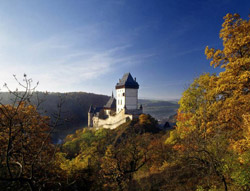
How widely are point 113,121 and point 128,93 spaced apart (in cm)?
893

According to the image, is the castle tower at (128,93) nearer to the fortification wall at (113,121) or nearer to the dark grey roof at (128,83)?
the dark grey roof at (128,83)

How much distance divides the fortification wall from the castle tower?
13.2ft

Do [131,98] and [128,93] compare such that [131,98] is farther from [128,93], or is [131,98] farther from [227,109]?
[227,109]

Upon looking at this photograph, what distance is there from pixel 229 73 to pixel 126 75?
37.1 metres

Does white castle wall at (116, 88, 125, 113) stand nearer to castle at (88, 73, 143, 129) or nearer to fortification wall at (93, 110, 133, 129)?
castle at (88, 73, 143, 129)

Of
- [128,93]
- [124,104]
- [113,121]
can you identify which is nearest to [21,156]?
[113,121]

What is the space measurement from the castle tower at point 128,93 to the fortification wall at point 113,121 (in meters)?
4.04

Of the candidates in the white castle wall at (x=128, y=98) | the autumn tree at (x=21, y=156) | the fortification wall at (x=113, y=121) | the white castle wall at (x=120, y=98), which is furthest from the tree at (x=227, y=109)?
the white castle wall at (x=120, y=98)

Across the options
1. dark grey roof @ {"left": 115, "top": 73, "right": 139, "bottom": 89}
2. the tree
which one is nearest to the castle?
dark grey roof @ {"left": 115, "top": 73, "right": 139, "bottom": 89}

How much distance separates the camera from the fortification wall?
122 ft

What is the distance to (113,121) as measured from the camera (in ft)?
137

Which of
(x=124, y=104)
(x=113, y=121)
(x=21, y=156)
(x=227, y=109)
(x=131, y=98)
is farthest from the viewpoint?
(x=131, y=98)

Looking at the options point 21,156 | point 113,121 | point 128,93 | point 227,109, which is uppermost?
point 128,93

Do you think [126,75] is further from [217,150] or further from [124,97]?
[217,150]
